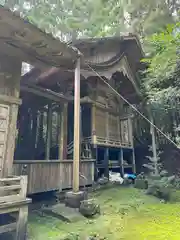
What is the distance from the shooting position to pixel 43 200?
7.29 meters

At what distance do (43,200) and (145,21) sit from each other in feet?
49.5

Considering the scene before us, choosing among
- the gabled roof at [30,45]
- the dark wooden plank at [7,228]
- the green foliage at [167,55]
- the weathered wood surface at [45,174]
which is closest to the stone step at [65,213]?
the weathered wood surface at [45,174]

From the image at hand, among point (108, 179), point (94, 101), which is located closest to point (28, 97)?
point (94, 101)

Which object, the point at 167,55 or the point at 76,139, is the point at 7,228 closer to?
the point at 76,139

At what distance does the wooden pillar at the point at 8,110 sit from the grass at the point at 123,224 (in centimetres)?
179

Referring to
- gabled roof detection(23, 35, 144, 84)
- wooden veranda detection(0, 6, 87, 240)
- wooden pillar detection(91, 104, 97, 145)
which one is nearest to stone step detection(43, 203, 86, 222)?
wooden veranda detection(0, 6, 87, 240)

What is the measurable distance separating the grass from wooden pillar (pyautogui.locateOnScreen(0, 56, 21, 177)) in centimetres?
179

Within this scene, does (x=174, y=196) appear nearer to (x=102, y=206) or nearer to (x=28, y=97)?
(x=102, y=206)

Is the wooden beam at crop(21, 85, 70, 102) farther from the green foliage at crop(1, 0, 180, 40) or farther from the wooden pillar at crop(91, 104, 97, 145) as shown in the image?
the green foliage at crop(1, 0, 180, 40)

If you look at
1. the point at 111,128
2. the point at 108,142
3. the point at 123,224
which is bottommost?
the point at 123,224

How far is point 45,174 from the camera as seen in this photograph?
6.81 meters

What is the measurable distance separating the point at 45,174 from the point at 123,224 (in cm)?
303

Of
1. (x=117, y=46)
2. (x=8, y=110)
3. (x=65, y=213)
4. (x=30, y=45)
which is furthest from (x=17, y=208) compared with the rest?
(x=117, y=46)

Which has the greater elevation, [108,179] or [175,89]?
[175,89]
